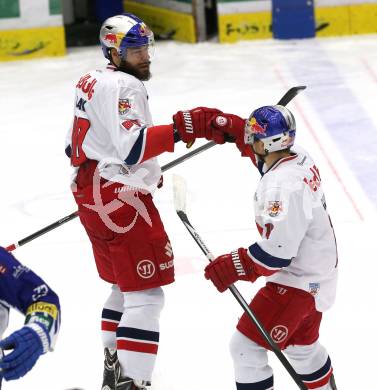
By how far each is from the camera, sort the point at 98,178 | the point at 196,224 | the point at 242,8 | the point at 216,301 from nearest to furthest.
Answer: the point at 98,178
the point at 216,301
the point at 196,224
the point at 242,8

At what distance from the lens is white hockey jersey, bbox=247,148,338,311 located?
3.35 m

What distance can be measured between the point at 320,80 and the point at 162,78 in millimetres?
1206

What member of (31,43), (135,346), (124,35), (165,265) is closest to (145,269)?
(165,265)

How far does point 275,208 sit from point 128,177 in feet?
2.26

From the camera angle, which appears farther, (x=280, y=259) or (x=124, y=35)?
(x=124, y=35)

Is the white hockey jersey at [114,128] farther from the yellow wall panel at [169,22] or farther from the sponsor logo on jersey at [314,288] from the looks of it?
the yellow wall panel at [169,22]

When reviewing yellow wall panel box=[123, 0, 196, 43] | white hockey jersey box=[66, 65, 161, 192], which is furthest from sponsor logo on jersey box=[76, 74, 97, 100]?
yellow wall panel box=[123, 0, 196, 43]

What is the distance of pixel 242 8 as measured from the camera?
8.90m

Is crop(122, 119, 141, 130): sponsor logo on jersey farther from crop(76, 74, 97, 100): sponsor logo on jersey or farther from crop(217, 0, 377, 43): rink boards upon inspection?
crop(217, 0, 377, 43): rink boards

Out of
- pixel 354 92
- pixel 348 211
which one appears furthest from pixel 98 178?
pixel 354 92

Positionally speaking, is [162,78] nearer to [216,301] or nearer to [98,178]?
[216,301]

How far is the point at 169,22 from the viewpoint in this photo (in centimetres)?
945

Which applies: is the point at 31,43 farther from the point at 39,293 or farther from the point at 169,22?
the point at 39,293

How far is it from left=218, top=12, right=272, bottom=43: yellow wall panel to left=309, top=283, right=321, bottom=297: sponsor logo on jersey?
223 inches
